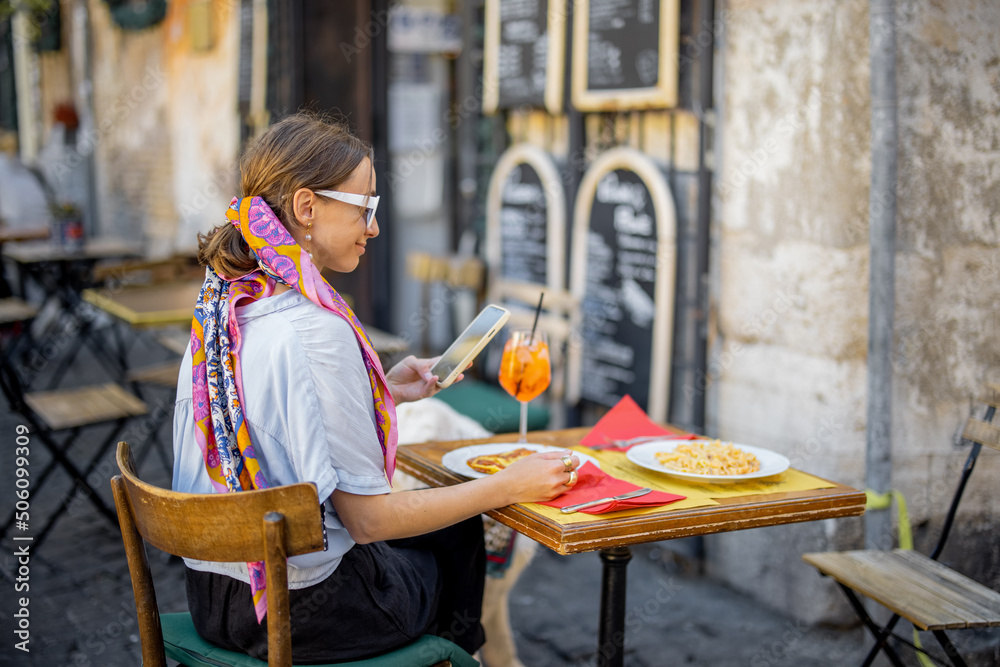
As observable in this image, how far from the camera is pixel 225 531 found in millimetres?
1604

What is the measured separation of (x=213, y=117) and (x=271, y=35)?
6.34 ft

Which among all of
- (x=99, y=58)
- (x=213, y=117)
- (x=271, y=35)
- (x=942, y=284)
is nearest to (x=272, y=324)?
(x=942, y=284)

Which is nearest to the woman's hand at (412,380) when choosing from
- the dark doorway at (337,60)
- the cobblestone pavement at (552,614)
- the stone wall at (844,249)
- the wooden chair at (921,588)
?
the wooden chair at (921,588)

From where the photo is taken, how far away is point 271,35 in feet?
22.5

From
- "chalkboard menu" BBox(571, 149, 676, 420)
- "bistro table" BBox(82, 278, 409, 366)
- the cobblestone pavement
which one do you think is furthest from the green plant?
"chalkboard menu" BBox(571, 149, 676, 420)

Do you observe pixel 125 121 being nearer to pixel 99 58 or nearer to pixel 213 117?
pixel 99 58

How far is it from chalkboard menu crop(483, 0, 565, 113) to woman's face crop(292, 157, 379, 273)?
9.24 ft

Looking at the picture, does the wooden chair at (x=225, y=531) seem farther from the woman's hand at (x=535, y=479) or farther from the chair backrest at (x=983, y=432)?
the chair backrest at (x=983, y=432)

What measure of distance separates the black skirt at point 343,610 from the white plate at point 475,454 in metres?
0.24

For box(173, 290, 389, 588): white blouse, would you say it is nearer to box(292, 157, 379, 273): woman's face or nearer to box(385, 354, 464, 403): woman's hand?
box(292, 157, 379, 273): woman's face

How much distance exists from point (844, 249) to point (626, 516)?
1.83m

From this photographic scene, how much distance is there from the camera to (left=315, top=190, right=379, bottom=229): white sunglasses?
192 centimetres

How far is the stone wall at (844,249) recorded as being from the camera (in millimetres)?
3084

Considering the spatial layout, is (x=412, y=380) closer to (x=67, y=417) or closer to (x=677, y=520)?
(x=677, y=520)
